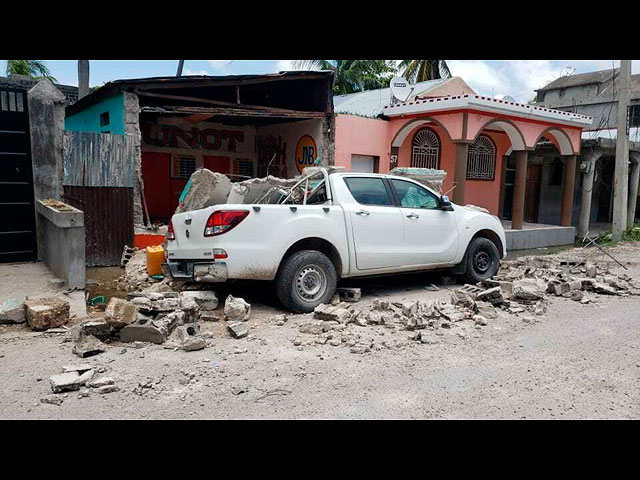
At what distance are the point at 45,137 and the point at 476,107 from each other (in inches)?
369

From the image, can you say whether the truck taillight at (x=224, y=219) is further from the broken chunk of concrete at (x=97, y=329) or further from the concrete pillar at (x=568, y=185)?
the concrete pillar at (x=568, y=185)

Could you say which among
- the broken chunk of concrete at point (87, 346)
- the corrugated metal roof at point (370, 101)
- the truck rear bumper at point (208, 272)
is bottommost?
the broken chunk of concrete at point (87, 346)

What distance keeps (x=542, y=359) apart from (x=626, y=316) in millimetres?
2474

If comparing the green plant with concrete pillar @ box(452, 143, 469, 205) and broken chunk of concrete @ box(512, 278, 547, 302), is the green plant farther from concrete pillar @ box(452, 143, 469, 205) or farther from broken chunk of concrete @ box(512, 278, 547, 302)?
broken chunk of concrete @ box(512, 278, 547, 302)

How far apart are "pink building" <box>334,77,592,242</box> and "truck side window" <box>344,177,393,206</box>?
4.76 meters

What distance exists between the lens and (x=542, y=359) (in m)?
4.88

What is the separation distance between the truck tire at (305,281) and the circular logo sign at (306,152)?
7.34 m

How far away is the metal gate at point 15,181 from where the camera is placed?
781 centimetres

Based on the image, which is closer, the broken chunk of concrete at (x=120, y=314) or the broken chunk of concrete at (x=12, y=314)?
the broken chunk of concrete at (x=120, y=314)

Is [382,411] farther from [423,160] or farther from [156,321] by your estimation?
[423,160]

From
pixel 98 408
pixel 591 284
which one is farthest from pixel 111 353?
pixel 591 284

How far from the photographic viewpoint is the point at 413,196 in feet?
25.2

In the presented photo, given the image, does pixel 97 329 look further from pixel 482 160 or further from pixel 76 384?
pixel 482 160

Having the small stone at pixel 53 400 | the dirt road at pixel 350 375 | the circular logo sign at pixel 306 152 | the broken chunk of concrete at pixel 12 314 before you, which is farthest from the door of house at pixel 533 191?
the small stone at pixel 53 400
